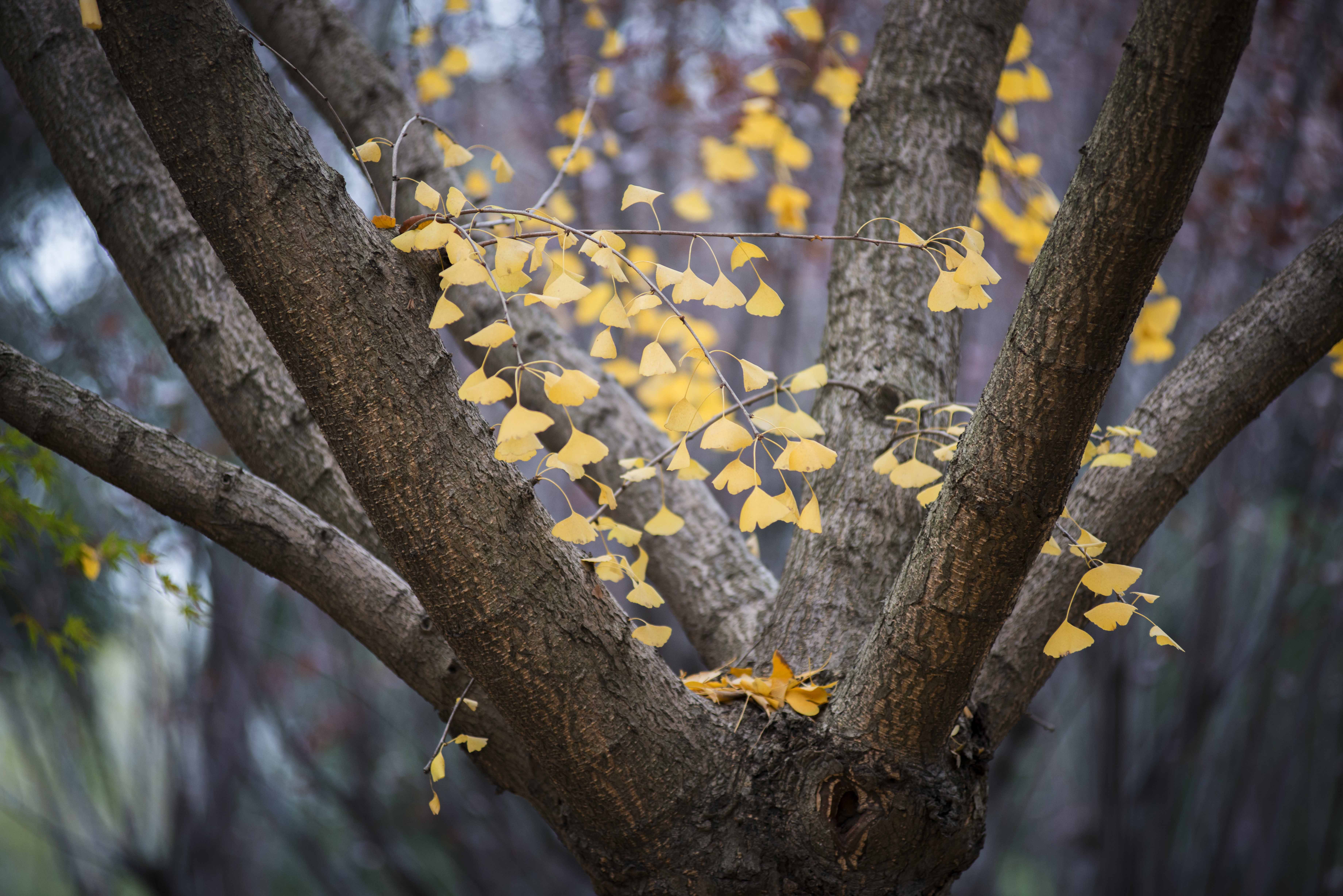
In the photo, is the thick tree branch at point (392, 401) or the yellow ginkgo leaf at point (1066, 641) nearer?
the thick tree branch at point (392, 401)

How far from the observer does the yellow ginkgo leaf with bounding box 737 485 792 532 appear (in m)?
0.87

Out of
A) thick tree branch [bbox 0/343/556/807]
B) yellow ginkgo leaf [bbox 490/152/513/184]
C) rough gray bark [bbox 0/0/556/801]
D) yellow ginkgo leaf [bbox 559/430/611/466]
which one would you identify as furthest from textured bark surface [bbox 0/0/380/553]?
yellow ginkgo leaf [bbox 559/430/611/466]

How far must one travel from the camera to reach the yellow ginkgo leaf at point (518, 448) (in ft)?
2.52

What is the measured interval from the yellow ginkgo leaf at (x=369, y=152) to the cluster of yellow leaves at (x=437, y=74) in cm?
120

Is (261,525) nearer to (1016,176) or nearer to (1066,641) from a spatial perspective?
(1066,641)

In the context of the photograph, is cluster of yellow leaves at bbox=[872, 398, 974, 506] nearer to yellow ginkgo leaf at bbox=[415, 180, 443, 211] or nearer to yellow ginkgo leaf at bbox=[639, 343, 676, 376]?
yellow ginkgo leaf at bbox=[639, 343, 676, 376]

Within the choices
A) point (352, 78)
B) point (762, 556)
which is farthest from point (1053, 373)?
point (762, 556)

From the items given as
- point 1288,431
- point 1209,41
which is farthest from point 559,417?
point 1288,431

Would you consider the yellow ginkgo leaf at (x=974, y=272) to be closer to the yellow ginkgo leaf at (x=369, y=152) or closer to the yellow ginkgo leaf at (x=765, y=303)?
the yellow ginkgo leaf at (x=765, y=303)

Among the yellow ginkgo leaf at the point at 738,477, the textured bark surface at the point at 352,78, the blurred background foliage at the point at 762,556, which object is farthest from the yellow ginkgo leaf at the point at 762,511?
the blurred background foliage at the point at 762,556

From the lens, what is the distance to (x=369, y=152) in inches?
36.4

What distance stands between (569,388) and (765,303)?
0.91ft

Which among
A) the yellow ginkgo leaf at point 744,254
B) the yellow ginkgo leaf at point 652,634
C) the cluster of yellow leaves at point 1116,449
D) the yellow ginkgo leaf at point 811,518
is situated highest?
the yellow ginkgo leaf at point 744,254

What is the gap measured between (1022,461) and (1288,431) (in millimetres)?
3434
